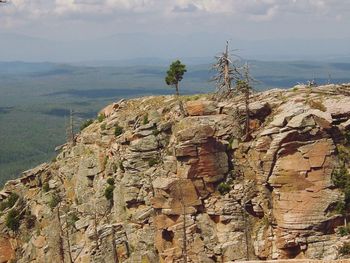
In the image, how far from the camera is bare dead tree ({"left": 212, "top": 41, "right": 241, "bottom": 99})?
73875mm

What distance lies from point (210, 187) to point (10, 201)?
41026mm

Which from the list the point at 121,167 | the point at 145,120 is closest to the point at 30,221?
the point at 121,167

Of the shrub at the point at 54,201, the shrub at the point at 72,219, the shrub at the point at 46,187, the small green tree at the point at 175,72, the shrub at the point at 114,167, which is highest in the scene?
the small green tree at the point at 175,72

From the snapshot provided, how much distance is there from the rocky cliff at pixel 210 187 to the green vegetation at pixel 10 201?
1016cm

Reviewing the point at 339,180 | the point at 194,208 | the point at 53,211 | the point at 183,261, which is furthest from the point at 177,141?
the point at 53,211

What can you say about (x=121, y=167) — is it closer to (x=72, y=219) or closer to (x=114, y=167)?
(x=114, y=167)

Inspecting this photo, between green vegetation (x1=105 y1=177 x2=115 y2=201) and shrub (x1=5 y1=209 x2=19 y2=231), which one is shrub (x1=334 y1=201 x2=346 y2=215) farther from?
shrub (x1=5 y1=209 x2=19 y2=231)

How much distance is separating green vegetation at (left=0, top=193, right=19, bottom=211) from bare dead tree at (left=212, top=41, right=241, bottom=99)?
1543 inches

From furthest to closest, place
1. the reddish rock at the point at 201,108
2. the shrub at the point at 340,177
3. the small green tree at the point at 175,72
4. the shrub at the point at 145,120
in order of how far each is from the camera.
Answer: the small green tree at the point at 175,72 → the shrub at the point at 145,120 → the reddish rock at the point at 201,108 → the shrub at the point at 340,177

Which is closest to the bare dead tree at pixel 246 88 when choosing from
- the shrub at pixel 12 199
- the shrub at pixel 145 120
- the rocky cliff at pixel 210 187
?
the rocky cliff at pixel 210 187

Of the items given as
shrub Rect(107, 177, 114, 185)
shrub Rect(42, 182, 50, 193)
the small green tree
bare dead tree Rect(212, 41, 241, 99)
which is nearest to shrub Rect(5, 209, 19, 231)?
shrub Rect(42, 182, 50, 193)

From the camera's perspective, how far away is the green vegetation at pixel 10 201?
3568 inches

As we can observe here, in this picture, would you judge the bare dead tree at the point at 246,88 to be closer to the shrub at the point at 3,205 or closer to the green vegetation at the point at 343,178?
the green vegetation at the point at 343,178

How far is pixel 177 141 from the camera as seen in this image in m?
65.4
